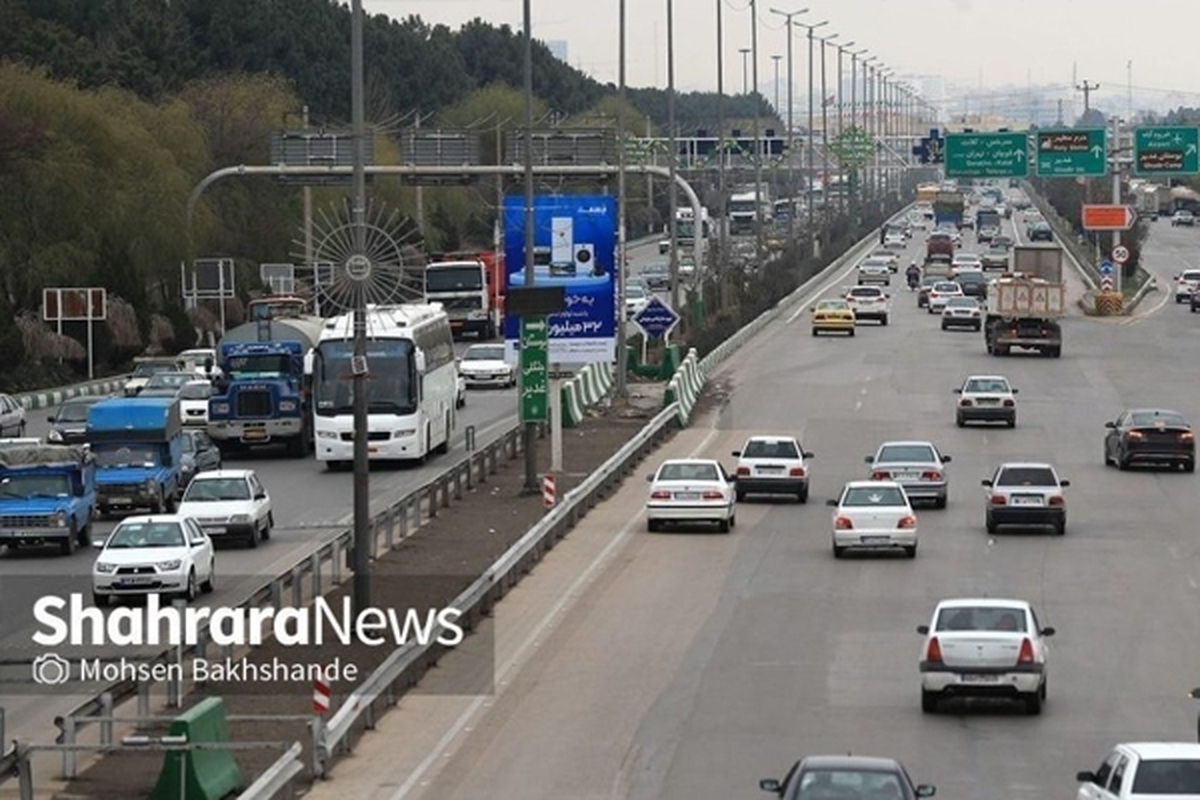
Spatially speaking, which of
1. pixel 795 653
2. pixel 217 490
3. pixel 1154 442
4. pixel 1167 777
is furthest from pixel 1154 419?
pixel 1167 777

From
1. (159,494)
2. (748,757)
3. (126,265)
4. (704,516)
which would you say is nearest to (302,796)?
(748,757)

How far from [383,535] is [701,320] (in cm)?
5333

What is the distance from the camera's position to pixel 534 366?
177ft

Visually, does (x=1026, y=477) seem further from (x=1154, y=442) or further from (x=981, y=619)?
(x=981, y=619)

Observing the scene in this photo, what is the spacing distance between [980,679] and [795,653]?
5.04 m

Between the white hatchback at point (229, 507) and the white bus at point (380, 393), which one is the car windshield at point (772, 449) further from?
the white hatchback at point (229, 507)

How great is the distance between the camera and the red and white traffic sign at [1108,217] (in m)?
122

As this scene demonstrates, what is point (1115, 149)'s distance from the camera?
375 feet

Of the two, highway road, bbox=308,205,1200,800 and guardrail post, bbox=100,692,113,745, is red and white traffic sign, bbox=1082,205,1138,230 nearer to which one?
highway road, bbox=308,205,1200,800

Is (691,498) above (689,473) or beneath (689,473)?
beneath

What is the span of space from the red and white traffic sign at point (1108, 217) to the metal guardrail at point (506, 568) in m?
58.0

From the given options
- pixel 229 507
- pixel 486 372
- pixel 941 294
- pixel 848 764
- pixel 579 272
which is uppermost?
pixel 579 272

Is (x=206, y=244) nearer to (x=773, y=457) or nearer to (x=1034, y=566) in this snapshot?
(x=773, y=457)

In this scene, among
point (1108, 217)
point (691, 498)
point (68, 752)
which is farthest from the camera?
point (1108, 217)
